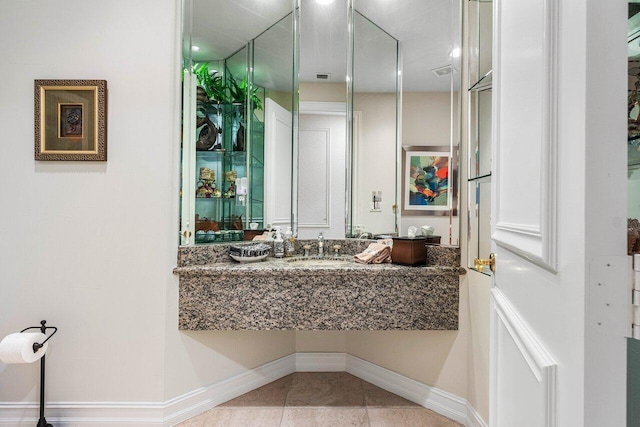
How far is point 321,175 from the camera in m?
2.37

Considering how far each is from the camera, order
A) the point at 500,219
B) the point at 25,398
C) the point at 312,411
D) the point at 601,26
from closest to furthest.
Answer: the point at 601,26
the point at 500,219
the point at 25,398
the point at 312,411

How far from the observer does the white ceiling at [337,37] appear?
201 cm

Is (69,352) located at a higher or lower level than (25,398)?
higher

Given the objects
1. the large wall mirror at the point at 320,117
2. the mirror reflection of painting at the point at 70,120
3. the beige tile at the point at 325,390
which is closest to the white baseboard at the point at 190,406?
the beige tile at the point at 325,390

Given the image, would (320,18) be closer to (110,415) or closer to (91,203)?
(91,203)

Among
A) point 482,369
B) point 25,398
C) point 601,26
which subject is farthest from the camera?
point 25,398

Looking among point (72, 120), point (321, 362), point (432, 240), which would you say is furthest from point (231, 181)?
point (321, 362)

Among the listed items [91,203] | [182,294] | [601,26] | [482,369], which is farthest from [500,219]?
[91,203]

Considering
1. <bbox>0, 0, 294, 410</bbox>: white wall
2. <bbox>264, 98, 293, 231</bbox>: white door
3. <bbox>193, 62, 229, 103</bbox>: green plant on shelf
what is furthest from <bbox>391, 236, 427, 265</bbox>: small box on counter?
<bbox>193, 62, 229, 103</bbox>: green plant on shelf

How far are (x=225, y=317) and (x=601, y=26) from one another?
1819mm

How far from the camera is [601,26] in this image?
0.42 meters

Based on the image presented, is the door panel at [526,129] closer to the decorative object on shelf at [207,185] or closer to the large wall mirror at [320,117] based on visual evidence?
the large wall mirror at [320,117]

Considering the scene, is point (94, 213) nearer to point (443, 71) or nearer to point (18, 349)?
point (18, 349)

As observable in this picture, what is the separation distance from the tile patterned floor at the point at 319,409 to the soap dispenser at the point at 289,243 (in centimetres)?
89
